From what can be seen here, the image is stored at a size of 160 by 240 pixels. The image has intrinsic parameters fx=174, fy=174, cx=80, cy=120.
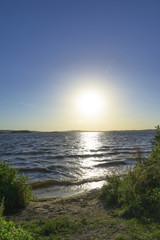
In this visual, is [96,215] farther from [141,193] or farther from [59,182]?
[59,182]

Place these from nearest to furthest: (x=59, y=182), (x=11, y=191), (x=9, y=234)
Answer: (x=9, y=234), (x=11, y=191), (x=59, y=182)

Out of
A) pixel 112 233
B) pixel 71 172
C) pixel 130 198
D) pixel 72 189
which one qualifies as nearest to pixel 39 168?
pixel 71 172

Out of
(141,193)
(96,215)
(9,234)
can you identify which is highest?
(9,234)

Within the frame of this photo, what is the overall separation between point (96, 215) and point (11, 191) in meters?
3.43

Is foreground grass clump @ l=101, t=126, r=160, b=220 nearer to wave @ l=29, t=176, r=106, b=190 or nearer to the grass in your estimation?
the grass

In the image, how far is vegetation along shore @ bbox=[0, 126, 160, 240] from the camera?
4.21m

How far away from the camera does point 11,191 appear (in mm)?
6871

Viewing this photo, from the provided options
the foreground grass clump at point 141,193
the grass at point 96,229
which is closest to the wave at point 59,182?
the foreground grass clump at point 141,193

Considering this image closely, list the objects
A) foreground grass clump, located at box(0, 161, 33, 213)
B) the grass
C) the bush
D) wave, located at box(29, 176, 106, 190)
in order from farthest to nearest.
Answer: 1. wave, located at box(29, 176, 106, 190)
2. foreground grass clump, located at box(0, 161, 33, 213)
3. the grass
4. the bush

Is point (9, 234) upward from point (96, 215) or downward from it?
upward

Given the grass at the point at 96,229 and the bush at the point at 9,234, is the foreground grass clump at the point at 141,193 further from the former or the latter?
the bush at the point at 9,234

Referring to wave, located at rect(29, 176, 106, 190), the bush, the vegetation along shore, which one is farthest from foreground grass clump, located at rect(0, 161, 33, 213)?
wave, located at rect(29, 176, 106, 190)

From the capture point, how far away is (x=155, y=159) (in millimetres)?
6680

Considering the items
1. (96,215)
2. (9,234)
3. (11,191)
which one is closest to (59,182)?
(11,191)
